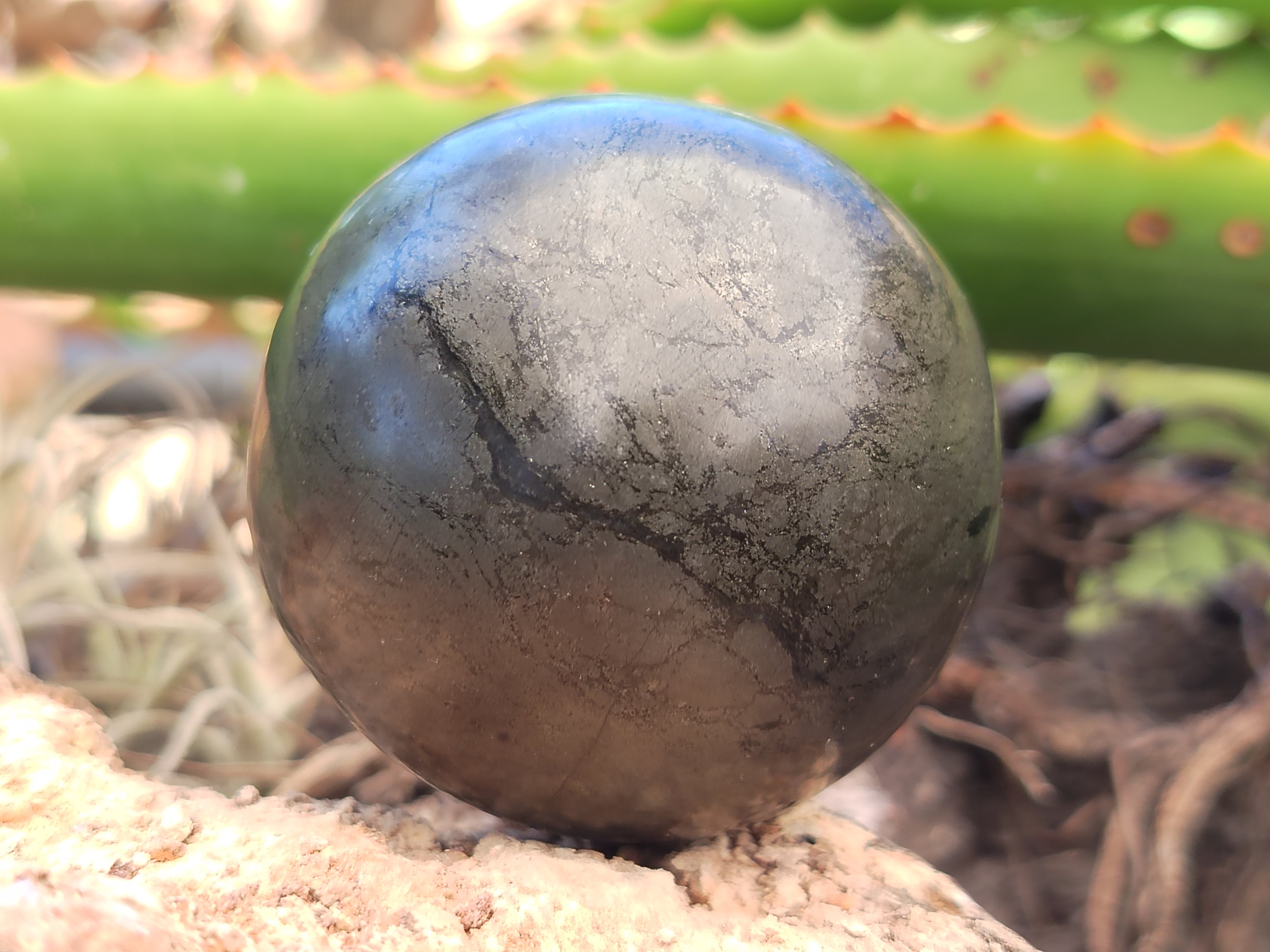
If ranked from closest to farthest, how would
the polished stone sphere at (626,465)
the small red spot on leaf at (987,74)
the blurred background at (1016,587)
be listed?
the polished stone sphere at (626,465), the blurred background at (1016,587), the small red spot on leaf at (987,74)

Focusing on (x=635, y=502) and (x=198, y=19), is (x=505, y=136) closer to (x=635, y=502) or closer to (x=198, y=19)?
(x=635, y=502)

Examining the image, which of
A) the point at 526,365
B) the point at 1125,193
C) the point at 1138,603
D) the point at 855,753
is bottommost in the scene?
the point at 1138,603

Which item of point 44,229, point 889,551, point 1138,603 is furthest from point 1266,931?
point 44,229

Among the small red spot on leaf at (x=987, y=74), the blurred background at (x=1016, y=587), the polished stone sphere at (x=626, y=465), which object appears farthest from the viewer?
the small red spot on leaf at (x=987, y=74)

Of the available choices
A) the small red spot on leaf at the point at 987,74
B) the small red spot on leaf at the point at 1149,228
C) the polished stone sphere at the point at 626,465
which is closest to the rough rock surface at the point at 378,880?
the polished stone sphere at the point at 626,465

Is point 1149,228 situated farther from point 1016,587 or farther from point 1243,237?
point 1016,587

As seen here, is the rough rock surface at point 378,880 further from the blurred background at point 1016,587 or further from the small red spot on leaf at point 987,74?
the small red spot on leaf at point 987,74
